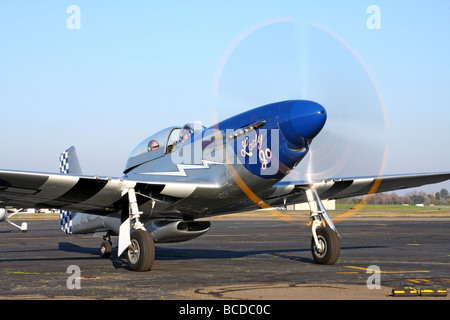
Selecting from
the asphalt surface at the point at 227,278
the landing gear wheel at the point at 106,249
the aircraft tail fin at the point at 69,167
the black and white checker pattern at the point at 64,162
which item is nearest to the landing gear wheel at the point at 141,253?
the asphalt surface at the point at 227,278

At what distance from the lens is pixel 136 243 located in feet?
32.6

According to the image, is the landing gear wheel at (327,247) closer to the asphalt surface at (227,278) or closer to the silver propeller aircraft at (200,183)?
the silver propeller aircraft at (200,183)

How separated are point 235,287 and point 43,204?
5968mm

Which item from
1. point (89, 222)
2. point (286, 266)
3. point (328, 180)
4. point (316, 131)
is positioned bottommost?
point (286, 266)

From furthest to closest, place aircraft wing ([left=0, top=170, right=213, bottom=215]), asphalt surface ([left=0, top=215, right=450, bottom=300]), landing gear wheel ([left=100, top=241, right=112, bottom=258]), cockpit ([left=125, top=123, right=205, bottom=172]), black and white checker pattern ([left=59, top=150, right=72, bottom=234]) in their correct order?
black and white checker pattern ([left=59, top=150, right=72, bottom=234]) < landing gear wheel ([left=100, top=241, right=112, bottom=258]) < cockpit ([left=125, top=123, right=205, bottom=172]) < aircraft wing ([left=0, top=170, right=213, bottom=215]) < asphalt surface ([left=0, top=215, right=450, bottom=300])

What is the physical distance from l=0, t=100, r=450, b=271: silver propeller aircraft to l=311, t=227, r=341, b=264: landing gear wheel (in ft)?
0.07

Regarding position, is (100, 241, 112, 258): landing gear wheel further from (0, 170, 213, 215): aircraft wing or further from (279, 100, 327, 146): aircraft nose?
(279, 100, 327, 146): aircraft nose

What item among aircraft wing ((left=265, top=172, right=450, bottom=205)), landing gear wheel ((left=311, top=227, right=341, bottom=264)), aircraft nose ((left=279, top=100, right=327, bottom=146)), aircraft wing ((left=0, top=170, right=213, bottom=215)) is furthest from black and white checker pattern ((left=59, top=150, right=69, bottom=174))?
aircraft nose ((left=279, top=100, right=327, bottom=146))

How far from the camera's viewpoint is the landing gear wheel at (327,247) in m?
10.5

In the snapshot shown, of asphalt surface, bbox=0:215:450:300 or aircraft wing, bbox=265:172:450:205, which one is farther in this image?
aircraft wing, bbox=265:172:450:205

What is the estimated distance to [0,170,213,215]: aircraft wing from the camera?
9.53m
